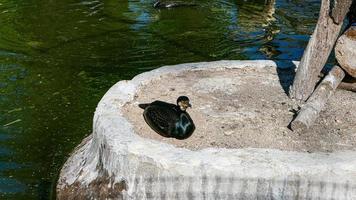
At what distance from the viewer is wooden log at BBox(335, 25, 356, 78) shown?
5688mm

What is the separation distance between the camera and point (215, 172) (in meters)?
4.39

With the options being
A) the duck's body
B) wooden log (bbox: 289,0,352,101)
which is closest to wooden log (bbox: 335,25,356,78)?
wooden log (bbox: 289,0,352,101)

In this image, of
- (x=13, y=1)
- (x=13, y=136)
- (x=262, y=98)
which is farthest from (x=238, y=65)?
(x=13, y=1)

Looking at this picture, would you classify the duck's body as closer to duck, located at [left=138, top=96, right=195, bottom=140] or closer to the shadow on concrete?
the shadow on concrete

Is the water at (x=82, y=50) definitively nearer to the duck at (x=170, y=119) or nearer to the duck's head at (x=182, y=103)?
the duck at (x=170, y=119)

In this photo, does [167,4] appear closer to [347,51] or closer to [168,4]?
[168,4]

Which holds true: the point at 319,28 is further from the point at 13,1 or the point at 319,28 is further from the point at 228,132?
the point at 13,1

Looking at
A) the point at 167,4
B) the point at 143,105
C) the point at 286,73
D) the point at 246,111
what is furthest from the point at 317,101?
the point at 167,4

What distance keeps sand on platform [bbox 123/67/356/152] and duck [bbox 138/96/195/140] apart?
5cm

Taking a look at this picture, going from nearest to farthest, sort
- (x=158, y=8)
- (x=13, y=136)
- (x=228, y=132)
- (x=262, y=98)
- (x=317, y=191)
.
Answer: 1. (x=317, y=191)
2. (x=228, y=132)
3. (x=262, y=98)
4. (x=13, y=136)
5. (x=158, y=8)

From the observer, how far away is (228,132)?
195 inches

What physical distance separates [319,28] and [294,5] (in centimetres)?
833

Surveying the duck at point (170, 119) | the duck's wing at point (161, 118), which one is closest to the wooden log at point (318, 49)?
the duck at point (170, 119)

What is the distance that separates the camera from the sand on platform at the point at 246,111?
4.82 meters
